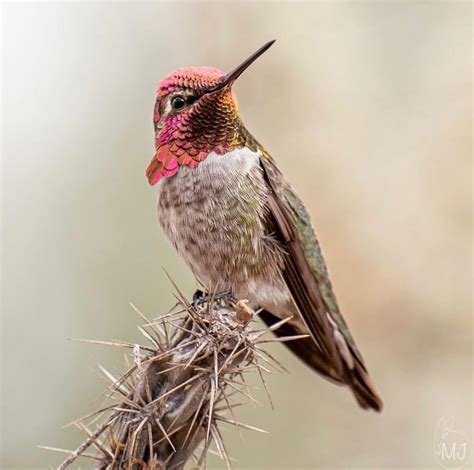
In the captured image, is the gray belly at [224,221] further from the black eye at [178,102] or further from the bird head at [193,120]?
the black eye at [178,102]

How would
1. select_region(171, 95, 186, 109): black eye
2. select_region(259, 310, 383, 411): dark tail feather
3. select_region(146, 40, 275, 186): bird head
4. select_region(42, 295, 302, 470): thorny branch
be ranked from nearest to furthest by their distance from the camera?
select_region(42, 295, 302, 470): thorny branch < select_region(146, 40, 275, 186): bird head < select_region(171, 95, 186, 109): black eye < select_region(259, 310, 383, 411): dark tail feather

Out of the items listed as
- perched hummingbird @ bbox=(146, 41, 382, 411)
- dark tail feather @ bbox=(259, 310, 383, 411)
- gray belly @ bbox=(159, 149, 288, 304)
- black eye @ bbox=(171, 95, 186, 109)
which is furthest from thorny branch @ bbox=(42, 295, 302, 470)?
dark tail feather @ bbox=(259, 310, 383, 411)

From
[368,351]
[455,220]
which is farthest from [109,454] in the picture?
[455,220]

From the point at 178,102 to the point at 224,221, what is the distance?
2.35 feet

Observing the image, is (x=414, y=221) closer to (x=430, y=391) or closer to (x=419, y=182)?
(x=419, y=182)

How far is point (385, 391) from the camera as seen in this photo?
6.51m

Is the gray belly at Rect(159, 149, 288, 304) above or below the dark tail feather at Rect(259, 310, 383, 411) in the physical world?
above

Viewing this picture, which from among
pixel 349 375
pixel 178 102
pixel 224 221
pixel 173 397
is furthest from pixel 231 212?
pixel 173 397

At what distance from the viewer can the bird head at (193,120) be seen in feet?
13.8

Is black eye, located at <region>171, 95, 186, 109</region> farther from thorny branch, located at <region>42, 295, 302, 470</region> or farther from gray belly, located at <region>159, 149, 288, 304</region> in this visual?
thorny branch, located at <region>42, 295, 302, 470</region>

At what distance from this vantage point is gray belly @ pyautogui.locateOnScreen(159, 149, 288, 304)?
434cm

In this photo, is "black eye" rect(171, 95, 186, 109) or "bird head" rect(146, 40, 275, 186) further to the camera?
"black eye" rect(171, 95, 186, 109)

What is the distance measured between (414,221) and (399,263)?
40 cm

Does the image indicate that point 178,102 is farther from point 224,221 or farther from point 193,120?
point 224,221
